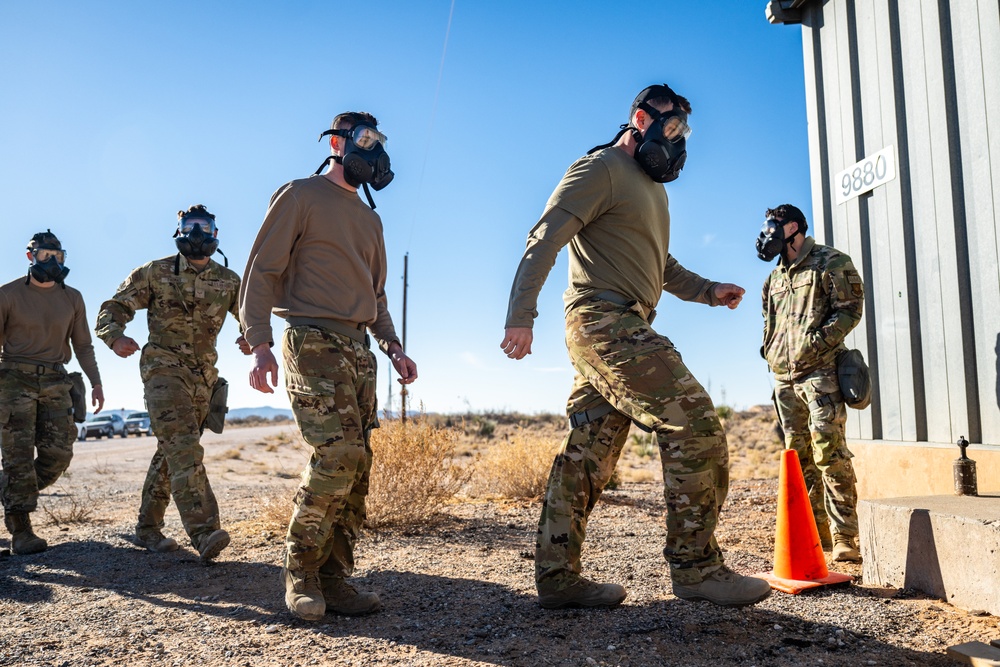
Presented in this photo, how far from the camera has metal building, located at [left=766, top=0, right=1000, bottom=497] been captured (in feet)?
16.8

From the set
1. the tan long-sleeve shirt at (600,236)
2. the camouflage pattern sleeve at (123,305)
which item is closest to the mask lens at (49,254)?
the camouflage pattern sleeve at (123,305)

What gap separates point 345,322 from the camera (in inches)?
147

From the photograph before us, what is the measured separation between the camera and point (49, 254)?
6516mm

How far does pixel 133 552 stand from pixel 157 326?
176 centimetres

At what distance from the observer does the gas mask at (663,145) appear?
11.9 ft

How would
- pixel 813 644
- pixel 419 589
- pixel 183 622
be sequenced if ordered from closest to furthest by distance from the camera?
pixel 813 644 → pixel 183 622 → pixel 419 589

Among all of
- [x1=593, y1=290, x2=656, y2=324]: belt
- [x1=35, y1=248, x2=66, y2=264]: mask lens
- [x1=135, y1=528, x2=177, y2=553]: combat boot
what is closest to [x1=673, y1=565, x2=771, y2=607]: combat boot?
[x1=593, y1=290, x2=656, y2=324]: belt

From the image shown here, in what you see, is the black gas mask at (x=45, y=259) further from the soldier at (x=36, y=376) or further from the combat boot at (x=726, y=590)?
the combat boot at (x=726, y=590)

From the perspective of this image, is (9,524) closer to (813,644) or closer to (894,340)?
(813,644)

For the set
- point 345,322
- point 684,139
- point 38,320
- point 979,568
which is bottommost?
point 979,568

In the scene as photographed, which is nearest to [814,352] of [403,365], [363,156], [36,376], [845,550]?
[845,550]

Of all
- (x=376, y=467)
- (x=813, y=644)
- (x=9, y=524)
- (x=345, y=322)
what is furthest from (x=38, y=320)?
(x=813, y=644)

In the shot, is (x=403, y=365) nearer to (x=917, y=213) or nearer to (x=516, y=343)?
(x=516, y=343)

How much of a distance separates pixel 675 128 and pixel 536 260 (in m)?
1.01
